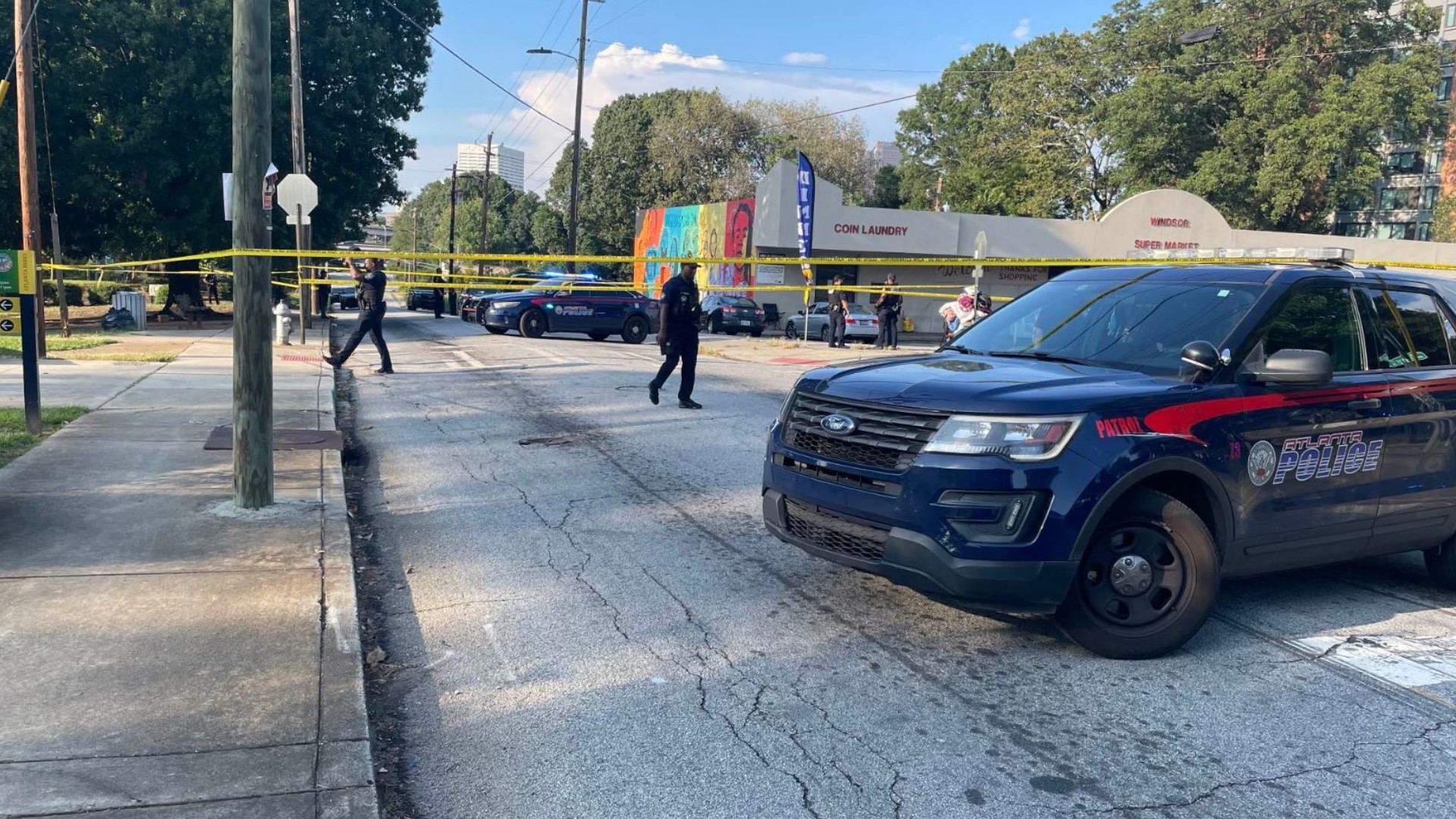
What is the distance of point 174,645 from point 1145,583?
4179 mm

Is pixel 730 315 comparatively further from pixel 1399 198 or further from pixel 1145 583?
pixel 1399 198

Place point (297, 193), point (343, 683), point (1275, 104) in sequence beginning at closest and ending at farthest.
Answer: point (343, 683) → point (297, 193) → point (1275, 104)

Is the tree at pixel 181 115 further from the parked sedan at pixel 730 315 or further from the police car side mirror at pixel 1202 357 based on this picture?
the police car side mirror at pixel 1202 357

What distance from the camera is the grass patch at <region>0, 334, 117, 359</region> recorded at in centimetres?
1606

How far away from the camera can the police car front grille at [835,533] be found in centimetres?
459

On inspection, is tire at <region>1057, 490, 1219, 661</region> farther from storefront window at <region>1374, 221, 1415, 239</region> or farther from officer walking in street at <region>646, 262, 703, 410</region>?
storefront window at <region>1374, 221, 1415, 239</region>

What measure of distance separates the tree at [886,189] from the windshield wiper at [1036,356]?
246 ft

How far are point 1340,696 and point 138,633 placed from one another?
509 cm

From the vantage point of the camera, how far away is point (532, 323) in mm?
25359

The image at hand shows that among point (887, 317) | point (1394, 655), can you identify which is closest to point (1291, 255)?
point (1394, 655)

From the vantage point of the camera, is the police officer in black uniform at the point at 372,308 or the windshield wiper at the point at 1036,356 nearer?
the windshield wiper at the point at 1036,356

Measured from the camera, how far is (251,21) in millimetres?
6426

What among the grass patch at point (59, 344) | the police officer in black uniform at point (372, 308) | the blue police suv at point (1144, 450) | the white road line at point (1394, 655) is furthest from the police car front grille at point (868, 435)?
the grass patch at point (59, 344)

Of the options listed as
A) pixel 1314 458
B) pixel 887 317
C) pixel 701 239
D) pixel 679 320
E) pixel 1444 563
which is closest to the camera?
pixel 1314 458
